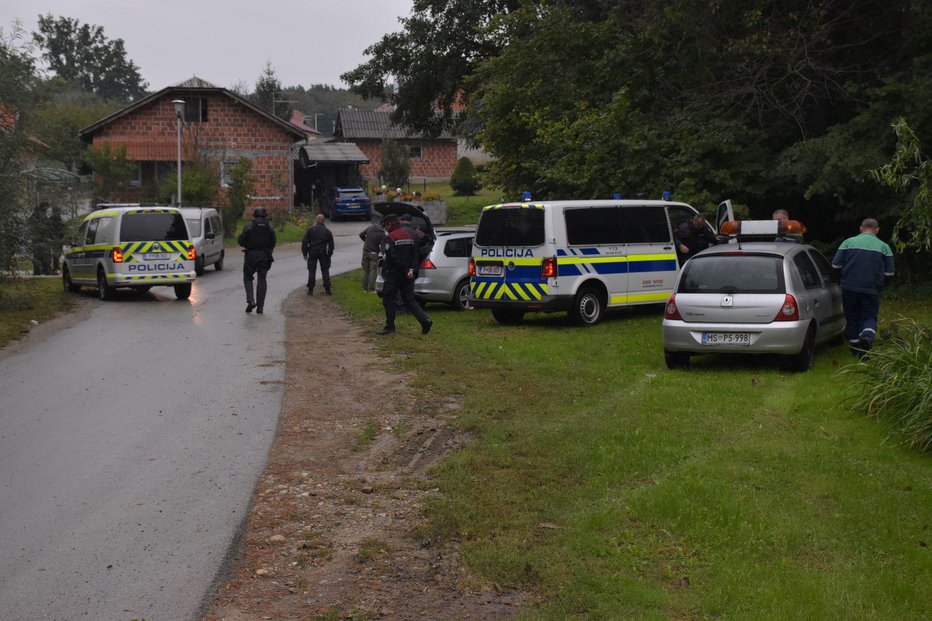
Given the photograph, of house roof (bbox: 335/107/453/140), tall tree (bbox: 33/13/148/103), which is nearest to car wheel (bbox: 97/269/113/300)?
house roof (bbox: 335/107/453/140)

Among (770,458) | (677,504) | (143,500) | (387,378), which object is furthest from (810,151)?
(143,500)

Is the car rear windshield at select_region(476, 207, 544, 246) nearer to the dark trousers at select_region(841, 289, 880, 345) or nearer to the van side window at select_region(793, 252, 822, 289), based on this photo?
Result: the van side window at select_region(793, 252, 822, 289)

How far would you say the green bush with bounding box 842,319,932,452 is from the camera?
8820 millimetres

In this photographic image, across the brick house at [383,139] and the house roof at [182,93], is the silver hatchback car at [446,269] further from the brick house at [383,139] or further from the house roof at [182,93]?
the brick house at [383,139]

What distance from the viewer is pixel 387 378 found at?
42.6ft

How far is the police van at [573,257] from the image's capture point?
676 inches

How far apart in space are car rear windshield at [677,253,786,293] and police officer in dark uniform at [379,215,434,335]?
193 inches

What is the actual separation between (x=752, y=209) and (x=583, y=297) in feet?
25.5

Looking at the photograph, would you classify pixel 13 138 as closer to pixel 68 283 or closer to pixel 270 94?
pixel 68 283

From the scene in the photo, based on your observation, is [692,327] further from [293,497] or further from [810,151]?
[810,151]

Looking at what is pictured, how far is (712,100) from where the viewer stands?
74.2 ft

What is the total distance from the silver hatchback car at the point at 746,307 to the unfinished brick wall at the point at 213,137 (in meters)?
42.7

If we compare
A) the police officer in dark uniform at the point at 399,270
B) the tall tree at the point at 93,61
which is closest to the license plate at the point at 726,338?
the police officer in dark uniform at the point at 399,270

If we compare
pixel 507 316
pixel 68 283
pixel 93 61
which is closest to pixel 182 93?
pixel 68 283
